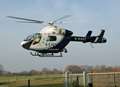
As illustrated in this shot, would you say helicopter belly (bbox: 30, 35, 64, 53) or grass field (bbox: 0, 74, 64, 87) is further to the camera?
helicopter belly (bbox: 30, 35, 64, 53)

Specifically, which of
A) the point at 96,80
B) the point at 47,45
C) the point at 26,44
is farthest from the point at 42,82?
the point at 96,80

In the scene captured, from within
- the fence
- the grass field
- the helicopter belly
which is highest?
the helicopter belly

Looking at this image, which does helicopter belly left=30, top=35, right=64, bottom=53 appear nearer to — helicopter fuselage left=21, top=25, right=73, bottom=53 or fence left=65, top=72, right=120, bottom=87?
helicopter fuselage left=21, top=25, right=73, bottom=53

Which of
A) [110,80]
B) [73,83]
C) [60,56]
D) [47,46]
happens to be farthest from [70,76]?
[47,46]

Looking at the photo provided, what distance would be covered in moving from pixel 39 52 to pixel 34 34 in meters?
3.45

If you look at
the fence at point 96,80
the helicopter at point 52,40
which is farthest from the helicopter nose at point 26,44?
the fence at point 96,80

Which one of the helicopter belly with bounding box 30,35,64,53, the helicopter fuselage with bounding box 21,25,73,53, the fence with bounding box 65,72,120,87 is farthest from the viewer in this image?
the helicopter fuselage with bounding box 21,25,73,53

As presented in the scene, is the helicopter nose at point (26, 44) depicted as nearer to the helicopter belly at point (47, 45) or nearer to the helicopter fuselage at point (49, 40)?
the helicopter fuselage at point (49, 40)

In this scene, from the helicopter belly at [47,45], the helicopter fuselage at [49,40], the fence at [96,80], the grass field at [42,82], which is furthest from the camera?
the helicopter fuselage at [49,40]

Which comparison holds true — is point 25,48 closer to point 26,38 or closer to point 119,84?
point 26,38

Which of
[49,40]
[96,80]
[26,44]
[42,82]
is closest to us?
[96,80]

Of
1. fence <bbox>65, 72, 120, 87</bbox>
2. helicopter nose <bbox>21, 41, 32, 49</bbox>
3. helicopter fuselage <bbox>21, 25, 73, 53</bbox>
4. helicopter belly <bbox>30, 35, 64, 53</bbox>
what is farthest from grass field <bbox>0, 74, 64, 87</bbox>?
helicopter nose <bbox>21, 41, 32, 49</bbox>

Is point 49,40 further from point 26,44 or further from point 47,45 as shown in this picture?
point 26,44

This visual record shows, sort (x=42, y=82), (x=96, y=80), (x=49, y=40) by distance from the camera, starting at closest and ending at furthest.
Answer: (x=96, y=80)
(x=49, y=40)
(x=42, y=82)
